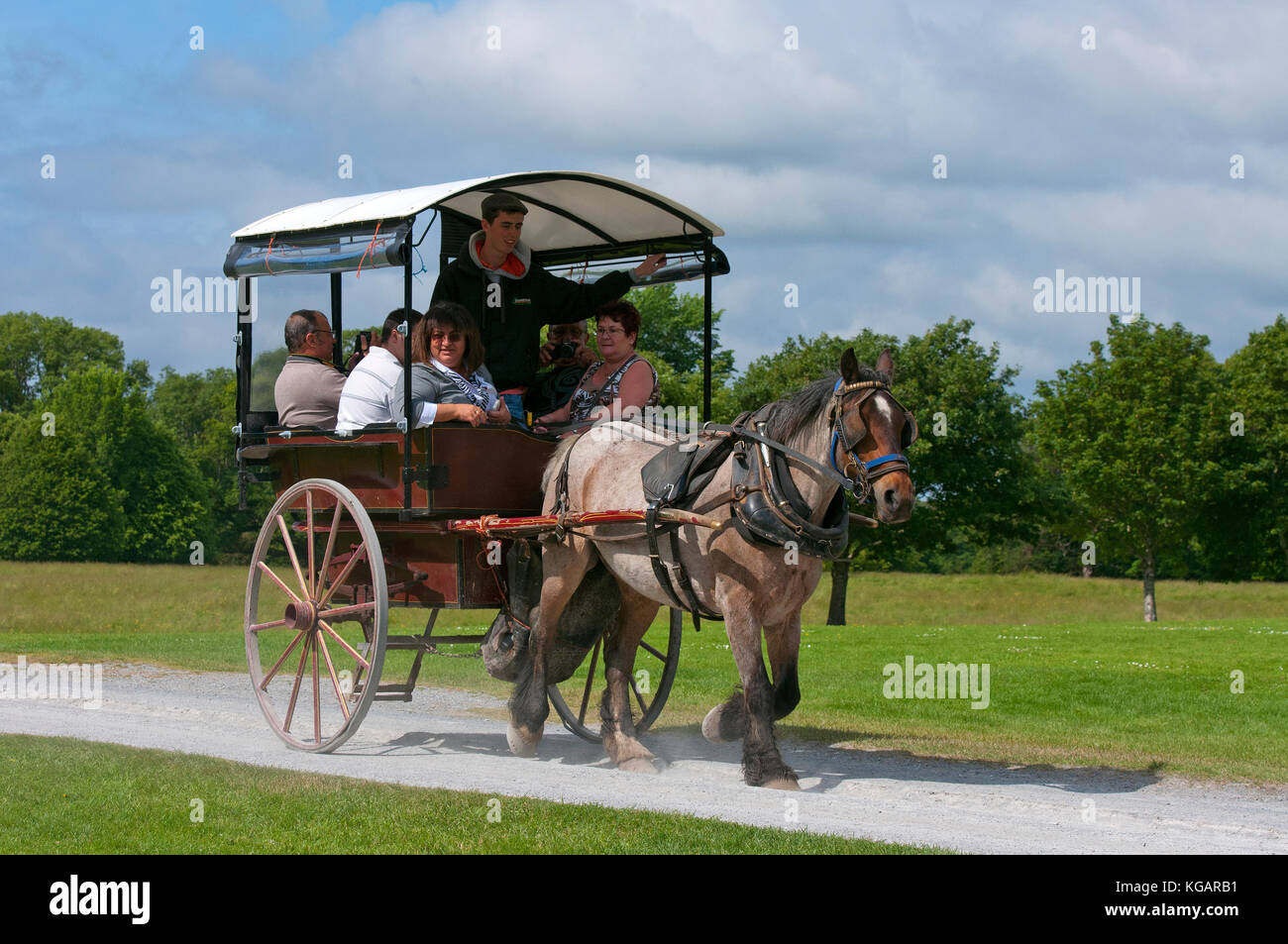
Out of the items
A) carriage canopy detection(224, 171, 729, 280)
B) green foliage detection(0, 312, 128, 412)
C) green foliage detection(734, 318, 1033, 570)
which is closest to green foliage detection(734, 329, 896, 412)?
green foliage detection(734, 318, 1033, 570)

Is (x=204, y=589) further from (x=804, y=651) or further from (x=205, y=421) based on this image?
(x=205, y=421)

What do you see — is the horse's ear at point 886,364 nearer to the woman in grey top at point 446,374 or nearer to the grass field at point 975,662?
the woman in grey top at point 446,374

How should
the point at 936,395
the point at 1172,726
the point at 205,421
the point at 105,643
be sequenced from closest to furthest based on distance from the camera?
the point at 1172,726 < the point at 105,643 < the point at 936,395 < the point at 205,421

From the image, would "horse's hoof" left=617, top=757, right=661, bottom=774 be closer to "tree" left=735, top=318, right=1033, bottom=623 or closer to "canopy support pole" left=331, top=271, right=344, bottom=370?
"canopy support pole" left=331, top=271, right=344, bottom=370

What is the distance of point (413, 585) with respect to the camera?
9602 millimetres

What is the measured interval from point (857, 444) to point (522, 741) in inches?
138

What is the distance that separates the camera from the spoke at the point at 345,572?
9.09 metres

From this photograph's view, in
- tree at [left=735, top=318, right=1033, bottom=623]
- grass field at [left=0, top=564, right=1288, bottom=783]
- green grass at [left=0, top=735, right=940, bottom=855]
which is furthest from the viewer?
tree at [left=735, top=318, right=1033, bottom=623]

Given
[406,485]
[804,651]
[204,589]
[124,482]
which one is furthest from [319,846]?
[124,482]

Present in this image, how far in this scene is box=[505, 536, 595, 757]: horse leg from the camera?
30.0 ft

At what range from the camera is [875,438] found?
24.2ft

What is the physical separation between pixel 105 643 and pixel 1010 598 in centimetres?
2748

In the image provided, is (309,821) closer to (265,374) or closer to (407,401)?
(407,401)

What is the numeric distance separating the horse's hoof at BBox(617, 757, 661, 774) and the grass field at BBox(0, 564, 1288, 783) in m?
2.29
